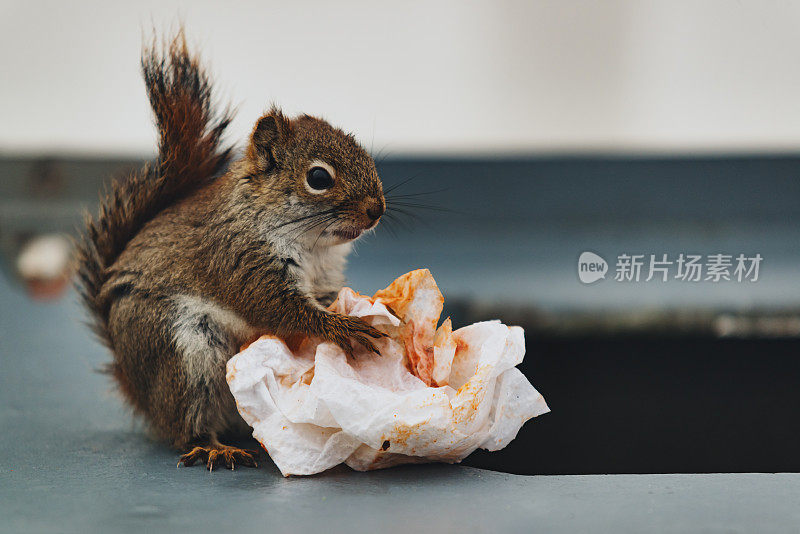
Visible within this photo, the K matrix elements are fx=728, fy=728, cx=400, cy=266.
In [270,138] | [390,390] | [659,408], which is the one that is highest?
[270,138]

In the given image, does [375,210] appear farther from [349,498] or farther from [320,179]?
[349,498]

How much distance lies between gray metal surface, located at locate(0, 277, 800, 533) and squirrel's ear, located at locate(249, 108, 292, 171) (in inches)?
20.3

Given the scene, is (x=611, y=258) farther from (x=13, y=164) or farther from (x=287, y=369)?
(x=13, y=164)

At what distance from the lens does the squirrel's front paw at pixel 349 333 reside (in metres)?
1.16

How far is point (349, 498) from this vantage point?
104 centimetres

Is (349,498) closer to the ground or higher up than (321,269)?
closer to the ground

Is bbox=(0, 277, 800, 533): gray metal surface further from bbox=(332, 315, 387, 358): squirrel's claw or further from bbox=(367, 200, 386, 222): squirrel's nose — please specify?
bbox=(367, 200, 386, 222): squirrel's nose

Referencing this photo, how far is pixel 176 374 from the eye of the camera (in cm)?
123

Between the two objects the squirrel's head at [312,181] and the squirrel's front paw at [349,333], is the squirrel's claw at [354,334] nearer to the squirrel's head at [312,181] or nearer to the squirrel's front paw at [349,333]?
the squirrel's front paw at [349,333]

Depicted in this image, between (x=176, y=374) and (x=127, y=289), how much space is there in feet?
0.66

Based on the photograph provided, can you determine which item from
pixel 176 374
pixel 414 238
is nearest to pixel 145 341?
pixel 176 374

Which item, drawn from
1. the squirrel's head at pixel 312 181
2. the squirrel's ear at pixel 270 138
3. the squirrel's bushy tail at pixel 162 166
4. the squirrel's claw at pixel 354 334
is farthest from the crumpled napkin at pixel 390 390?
the squirrel's bushy tail at pixel 162 166

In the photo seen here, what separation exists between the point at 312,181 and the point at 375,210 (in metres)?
0.12

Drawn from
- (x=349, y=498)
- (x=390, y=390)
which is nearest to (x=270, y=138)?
(x=390, y=390)
